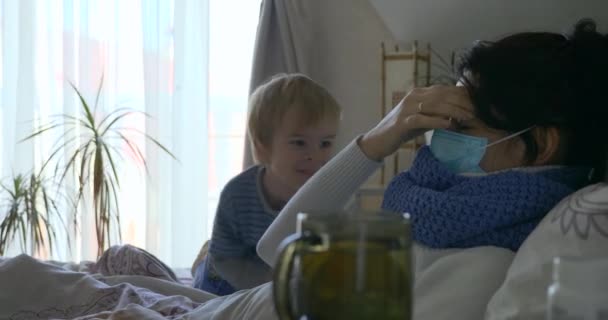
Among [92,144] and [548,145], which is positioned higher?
[548,145]

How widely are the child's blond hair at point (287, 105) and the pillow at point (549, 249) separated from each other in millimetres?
1124

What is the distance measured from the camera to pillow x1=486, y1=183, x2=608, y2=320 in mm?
829

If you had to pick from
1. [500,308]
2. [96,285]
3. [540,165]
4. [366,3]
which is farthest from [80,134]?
[500,308]

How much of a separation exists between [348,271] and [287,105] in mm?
1488

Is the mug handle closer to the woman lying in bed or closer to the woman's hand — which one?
the woman lying in bed

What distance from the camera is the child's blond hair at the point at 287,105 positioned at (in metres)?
2.01

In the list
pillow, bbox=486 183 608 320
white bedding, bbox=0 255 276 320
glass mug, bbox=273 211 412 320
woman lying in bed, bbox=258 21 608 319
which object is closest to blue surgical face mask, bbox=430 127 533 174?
woman lying in bed, bbox=258 21 608 319

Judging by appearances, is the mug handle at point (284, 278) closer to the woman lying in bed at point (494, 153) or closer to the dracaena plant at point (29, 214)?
the woman lying in bed at point (494, 153)

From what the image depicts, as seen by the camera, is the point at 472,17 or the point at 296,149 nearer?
the point at 296,149

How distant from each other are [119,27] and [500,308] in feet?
10.5

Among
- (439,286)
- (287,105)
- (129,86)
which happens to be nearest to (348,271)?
(439,286)

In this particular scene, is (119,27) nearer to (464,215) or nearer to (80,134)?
(80,134)

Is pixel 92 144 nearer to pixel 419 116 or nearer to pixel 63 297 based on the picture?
pixel 63 297

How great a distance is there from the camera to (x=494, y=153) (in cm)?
120
